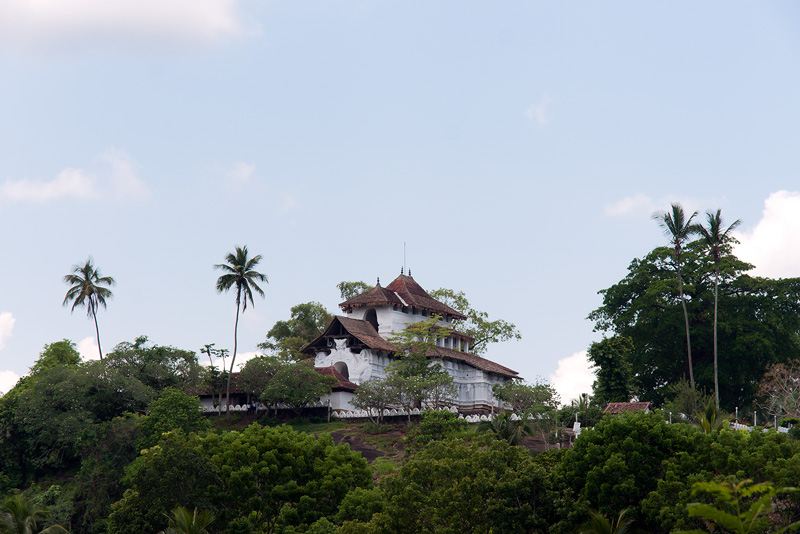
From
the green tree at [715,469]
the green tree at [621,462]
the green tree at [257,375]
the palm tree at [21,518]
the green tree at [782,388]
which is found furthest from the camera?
the green tree at [257,375]

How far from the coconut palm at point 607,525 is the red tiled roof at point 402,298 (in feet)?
159

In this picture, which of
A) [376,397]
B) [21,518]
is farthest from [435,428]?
[21,518]

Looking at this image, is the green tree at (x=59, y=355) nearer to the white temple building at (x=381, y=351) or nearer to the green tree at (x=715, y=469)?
the white temple building at (x=381, y=351)

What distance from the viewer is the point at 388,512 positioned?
118 ft

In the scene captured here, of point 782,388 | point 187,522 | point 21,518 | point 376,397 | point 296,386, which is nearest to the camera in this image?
point 187,522

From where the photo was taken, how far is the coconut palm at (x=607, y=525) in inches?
1257

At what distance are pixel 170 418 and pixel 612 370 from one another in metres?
31.1

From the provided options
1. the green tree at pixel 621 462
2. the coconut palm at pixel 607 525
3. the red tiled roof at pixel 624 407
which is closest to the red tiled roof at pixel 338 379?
the red tiled roof at pixel 624 407

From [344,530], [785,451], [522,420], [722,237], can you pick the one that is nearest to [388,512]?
[344,530]

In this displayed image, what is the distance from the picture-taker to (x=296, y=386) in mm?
66500

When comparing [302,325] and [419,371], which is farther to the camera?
[302,325]

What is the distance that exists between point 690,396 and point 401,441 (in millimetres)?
18574

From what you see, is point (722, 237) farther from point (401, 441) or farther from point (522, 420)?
point (401, 441)

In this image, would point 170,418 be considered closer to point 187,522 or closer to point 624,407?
point 187,522
